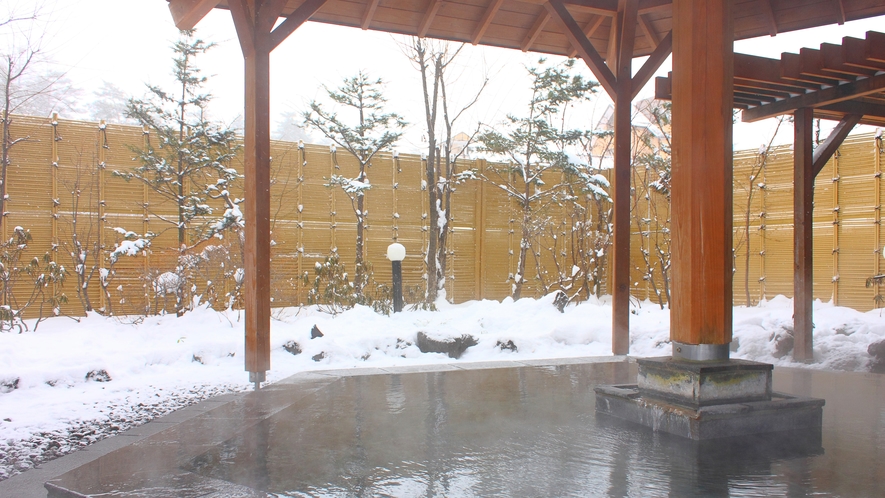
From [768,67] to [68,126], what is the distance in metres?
8.78

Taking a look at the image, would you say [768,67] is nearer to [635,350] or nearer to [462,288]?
[635,350]

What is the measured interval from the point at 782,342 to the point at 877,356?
77 cm

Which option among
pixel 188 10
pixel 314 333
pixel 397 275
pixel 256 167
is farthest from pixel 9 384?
pixel 397 275

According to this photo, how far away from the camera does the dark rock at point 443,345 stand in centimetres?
611

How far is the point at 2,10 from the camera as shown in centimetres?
490

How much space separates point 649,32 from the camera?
Result: 5.93 m

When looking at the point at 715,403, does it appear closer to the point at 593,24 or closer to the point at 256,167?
the point at 256,167

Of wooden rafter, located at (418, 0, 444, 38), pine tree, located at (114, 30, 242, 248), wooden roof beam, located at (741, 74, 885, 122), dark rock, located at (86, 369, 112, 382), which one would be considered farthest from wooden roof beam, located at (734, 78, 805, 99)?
pine tree, located at (114, 30, 242, 248)

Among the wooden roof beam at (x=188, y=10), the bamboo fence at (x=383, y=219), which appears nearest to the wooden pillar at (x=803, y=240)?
the bamboo fence at (x=383, y=219)

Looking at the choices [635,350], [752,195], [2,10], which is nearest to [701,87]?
[635,350]

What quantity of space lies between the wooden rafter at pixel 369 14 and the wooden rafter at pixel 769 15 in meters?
3.33

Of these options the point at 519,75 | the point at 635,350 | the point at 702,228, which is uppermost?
the point at 519,75

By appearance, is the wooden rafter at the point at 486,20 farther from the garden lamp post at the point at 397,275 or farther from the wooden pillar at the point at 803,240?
the wooden pillar at the point at 803,240

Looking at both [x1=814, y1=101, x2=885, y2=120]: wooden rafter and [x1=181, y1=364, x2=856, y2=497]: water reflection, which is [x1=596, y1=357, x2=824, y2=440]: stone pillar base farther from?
[x1=814, y1=101, x2=885, y2=120]: wooden rafter
